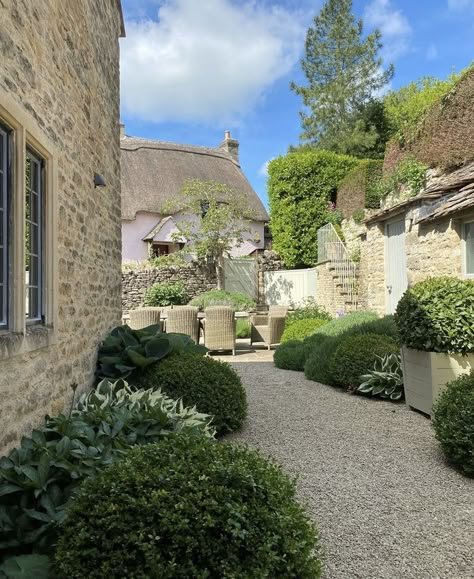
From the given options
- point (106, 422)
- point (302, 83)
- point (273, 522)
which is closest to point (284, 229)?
point (302, 83)

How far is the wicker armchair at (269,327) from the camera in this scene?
457 inches

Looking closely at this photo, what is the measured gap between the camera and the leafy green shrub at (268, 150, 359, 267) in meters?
18.5

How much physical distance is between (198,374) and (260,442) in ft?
2.92

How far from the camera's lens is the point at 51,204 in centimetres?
366

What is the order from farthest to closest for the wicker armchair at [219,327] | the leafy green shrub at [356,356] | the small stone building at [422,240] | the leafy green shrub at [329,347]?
the wicker armchair at [219,327]
the leafy green shrub at [329,347]
the small stone building at [422,240]
the leafy green shrub at [356,356]

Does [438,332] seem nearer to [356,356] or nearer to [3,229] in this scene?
[356,356]

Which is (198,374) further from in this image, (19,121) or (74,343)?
(19,121)

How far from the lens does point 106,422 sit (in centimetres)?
331

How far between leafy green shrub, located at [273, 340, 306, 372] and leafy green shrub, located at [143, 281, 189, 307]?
9493mm

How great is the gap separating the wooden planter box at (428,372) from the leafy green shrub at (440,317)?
0.31 feet

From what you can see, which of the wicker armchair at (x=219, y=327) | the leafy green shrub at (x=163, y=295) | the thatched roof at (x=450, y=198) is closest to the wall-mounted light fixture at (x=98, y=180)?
the thatched roof at (x=450, y=198)

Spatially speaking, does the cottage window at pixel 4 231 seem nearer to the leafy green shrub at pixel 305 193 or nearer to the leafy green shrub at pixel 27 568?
the leafy green shrub at pixel 27 568

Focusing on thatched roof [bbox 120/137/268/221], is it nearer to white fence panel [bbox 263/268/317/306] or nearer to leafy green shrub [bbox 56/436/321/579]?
white fence panel [bbox 263/268/317/306]

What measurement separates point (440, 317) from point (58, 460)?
3.80m
